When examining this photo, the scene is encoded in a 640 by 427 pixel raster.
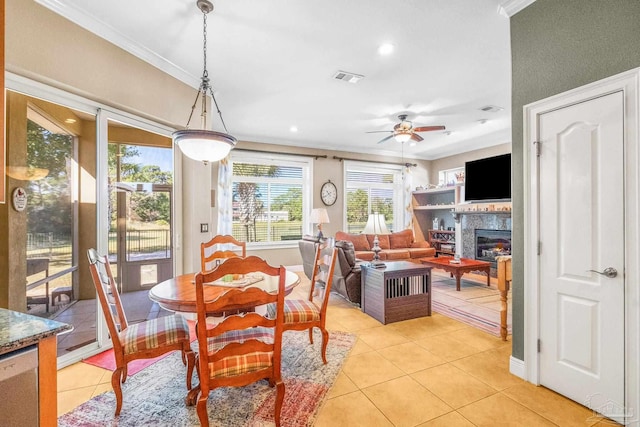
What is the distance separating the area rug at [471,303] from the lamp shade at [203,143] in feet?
10.8

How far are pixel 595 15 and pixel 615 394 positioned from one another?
2355mm

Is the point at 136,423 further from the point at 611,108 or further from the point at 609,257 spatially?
the point at 611,108

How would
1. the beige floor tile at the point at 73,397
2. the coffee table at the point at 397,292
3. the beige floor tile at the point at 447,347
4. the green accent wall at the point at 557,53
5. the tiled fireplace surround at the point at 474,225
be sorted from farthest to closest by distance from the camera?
the tiled fireplace surround at the point at 474,225 < the coffee table at the point at 397,292 < the beige floor tile at the point at 447,347 < the beige floor tile at the point at 73,397 < the green accent wall at the point at 557,53

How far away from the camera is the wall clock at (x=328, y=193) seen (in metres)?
6.95

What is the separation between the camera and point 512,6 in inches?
90.6

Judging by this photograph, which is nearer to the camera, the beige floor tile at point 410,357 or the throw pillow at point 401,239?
the beige floor tile at point 410,357

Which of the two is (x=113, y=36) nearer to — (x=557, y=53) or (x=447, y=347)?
(x=557, y=53)

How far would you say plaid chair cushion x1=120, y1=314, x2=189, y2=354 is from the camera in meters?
1.91

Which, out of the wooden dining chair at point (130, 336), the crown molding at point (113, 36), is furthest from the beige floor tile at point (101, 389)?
the crown molding at point (113, 36)

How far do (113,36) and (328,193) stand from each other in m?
4.95

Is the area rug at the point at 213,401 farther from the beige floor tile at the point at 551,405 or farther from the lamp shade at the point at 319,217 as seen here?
the lamp shade at the point at 319,217

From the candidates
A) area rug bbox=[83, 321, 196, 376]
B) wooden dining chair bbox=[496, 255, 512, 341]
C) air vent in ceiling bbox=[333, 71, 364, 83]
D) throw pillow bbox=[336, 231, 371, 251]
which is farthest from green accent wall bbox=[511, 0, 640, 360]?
throw pillow bbox=[336, 231, 371, 251]

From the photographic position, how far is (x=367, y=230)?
3.72 metres

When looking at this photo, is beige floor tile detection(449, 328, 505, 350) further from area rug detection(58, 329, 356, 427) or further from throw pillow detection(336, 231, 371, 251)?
throw pillow detection(336, 231, 371, 251)
